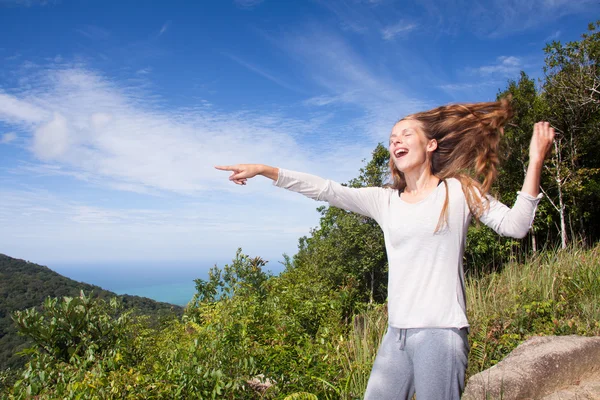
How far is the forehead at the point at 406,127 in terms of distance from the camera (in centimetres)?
206

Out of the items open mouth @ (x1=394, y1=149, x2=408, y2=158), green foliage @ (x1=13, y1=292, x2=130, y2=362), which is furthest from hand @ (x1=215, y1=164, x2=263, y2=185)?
green foliage @ (x1=13, y1=292, x2=130, y2=362)

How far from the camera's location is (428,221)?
5.81 ft

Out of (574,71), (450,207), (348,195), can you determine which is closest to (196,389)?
(348,195)

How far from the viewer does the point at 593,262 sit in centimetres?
576

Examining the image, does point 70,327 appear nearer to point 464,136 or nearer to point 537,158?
point 464,136

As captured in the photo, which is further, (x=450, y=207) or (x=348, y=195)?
(x=348, y=195)

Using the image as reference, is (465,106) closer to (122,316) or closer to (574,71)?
(122,316)

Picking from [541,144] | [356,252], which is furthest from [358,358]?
[356,252]

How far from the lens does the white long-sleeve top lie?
167 centimetres

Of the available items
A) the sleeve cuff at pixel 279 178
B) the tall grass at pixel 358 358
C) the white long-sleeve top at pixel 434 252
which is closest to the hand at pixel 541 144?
the white long-sleeve top at pixel 434 252

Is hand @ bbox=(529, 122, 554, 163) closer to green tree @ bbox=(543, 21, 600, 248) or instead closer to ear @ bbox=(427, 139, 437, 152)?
ear @ bbox=(427, 139, 437, 152)

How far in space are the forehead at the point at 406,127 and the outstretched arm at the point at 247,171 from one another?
598mm

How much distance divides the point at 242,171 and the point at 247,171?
24mm

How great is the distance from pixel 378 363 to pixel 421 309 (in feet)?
0.97
